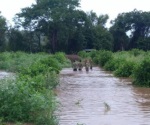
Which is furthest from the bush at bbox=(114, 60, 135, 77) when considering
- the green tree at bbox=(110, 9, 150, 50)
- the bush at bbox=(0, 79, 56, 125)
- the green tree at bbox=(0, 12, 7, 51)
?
the green tree at bbox=(110, 9, 150, 50)

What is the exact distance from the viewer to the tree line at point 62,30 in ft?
224

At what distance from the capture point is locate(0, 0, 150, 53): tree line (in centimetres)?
6812

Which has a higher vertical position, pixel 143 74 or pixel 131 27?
pixel 131 27

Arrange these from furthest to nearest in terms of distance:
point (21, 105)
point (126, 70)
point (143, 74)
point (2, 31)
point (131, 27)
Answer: point (131, 27)
point (2, 31)
point (126, 70)
point (143, 74)
point (21, 105)

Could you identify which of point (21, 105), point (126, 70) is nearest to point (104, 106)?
point (21, 105)

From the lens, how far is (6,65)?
37125 mm

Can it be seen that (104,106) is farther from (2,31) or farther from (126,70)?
(2,31)

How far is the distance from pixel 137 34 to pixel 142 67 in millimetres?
Answer: 55831

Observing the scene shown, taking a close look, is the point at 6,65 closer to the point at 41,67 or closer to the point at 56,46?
the point at 41,67

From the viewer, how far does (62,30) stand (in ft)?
222

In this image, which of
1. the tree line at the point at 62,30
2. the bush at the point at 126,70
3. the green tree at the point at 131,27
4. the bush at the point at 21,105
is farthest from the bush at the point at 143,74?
the green tree at the point at 131,27

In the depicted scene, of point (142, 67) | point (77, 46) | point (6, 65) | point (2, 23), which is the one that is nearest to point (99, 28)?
point (77, 46)

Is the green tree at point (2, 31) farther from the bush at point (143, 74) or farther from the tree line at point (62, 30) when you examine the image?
the bush at point (143, 74)

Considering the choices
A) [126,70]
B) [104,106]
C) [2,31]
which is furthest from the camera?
[2,31]
